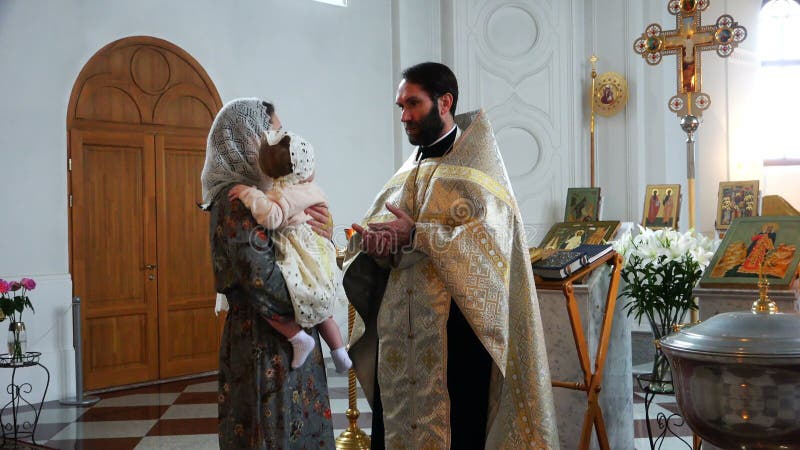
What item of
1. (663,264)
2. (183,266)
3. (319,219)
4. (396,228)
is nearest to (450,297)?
(396,228)

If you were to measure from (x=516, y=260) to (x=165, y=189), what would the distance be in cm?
495

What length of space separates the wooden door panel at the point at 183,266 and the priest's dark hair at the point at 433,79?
479 centimetres

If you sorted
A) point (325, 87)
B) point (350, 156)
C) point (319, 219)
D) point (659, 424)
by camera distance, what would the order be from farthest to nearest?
point (350, 156) → point (325, 87) → point (659, 424) → point (319, 219)

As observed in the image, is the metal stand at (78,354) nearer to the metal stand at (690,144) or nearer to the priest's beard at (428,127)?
the priest's beard at (428,127)

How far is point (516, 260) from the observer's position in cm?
348

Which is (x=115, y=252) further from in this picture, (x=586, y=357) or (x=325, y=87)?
(x=586, y=357)

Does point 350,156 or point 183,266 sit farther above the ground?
point 350,156

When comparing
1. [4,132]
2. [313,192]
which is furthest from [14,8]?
[313,192]

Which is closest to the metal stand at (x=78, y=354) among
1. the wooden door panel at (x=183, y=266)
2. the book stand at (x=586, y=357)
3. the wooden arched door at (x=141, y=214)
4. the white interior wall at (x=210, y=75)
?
the white interior wall at (x=210, y=75)

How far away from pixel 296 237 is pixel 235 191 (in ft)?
0.89

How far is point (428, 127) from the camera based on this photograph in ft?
11.3

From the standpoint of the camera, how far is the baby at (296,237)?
9.41 feet

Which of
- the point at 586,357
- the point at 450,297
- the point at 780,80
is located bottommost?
the point at 586,357

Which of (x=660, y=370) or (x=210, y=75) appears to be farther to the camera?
(x=210, y=75)
